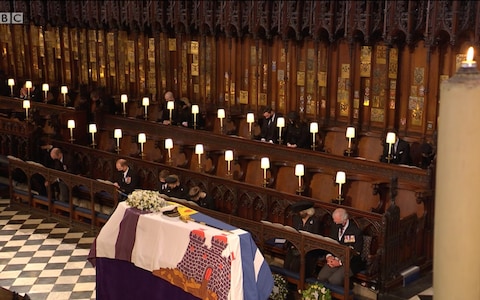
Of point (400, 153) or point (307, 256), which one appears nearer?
point (307, 256)

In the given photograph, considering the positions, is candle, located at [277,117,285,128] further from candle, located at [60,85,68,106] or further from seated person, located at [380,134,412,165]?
candle, located at [60,85,68,106]

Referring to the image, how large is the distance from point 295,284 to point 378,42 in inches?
235

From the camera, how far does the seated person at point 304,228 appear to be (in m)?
9.13

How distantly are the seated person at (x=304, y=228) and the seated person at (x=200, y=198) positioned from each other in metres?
1.83

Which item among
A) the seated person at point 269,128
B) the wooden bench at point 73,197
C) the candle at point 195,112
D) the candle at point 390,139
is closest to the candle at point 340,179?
Result: the candle at point 390,139

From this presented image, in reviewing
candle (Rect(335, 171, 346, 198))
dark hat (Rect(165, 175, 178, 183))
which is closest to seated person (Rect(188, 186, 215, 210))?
dark hat (Rect(165, 175, 178, 183))

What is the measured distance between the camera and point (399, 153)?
37.8ft

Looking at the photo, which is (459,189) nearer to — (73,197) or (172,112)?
(73,197)

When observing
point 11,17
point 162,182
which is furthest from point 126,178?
point 11,17

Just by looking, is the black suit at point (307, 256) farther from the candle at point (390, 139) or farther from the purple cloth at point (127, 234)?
the candle at point (390, 139)

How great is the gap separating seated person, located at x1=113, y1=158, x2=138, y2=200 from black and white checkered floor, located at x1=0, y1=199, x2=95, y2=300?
1146 millimetres

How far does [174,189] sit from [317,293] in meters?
4.07

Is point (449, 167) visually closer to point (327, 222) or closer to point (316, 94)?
point (327, 222)

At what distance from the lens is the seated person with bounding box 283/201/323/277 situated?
9133 mm
